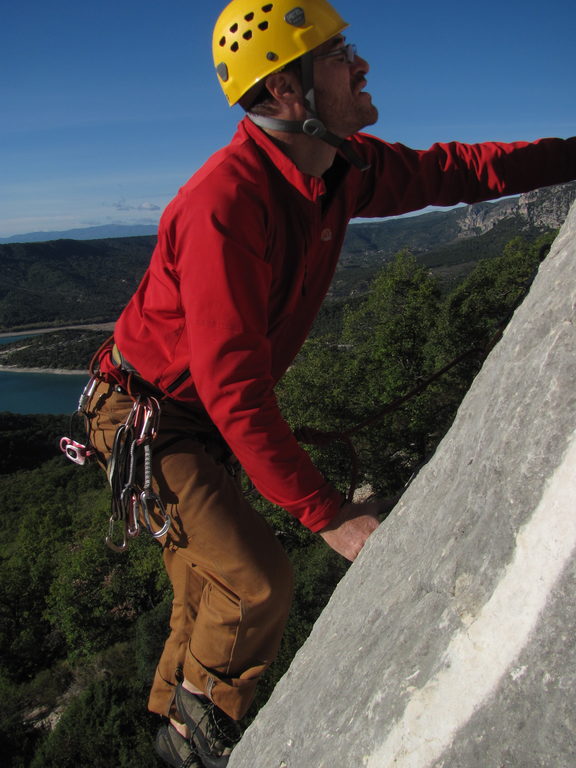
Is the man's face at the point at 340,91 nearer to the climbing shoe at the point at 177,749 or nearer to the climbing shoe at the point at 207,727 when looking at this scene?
the climbing shoe at the point at 207,727

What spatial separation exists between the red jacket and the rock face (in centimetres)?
56

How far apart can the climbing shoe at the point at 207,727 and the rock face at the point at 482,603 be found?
3.19 ft

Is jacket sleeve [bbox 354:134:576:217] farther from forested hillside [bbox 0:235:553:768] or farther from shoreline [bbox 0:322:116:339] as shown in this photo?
shoreline [bbox 0:322:116:339]

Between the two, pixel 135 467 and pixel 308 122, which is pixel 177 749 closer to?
pixel 135 467

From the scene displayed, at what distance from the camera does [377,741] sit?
2.03 m

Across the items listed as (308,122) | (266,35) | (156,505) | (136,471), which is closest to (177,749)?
(156,505)

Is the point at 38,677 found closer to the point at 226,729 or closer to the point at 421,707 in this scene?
the point at 226,729

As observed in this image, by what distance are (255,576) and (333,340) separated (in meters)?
26.6

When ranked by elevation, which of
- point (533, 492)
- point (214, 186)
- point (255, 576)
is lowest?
point (255, 576)

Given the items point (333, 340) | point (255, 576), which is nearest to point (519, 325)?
point (255, 576)

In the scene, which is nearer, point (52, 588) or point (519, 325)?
point (519, 325)

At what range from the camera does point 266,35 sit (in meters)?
2.72

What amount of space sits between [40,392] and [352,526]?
415ft

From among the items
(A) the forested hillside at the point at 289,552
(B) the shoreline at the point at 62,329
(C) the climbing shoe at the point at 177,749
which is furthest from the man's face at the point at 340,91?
(B) the shoreline at the point at 62,329
